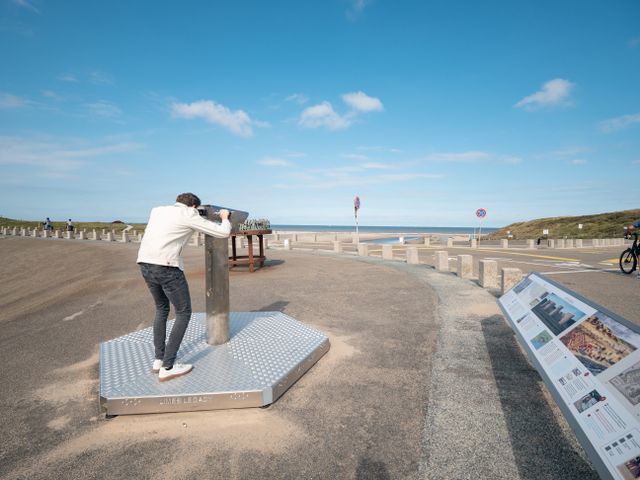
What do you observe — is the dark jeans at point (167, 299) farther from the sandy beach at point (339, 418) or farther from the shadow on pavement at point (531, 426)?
the shadow on pavement at point (531, 426)

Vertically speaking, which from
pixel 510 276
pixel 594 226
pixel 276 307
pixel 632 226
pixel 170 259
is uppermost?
pixel 594 226

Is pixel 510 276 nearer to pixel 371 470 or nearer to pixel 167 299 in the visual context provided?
pixel 371 470

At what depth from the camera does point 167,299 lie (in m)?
3.45

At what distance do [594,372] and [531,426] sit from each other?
0.87 metres

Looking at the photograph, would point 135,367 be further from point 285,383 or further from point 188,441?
point 285,383

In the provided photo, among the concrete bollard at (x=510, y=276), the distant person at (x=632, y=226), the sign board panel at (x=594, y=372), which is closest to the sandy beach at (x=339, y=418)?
the sign board panel at (x=594, y=372)

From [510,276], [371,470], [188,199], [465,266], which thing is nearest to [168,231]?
[188,199]

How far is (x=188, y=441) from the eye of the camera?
2641 mm

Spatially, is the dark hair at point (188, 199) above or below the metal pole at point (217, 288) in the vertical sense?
above

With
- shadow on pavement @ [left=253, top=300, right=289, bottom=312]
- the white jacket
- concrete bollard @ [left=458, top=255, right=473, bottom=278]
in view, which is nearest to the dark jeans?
the white jacket

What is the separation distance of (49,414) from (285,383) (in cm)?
220

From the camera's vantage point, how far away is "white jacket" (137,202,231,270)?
3.17m

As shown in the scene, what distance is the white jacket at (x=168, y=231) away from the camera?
125 inches

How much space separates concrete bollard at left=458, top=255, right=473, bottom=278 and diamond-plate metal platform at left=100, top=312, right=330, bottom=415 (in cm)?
654
